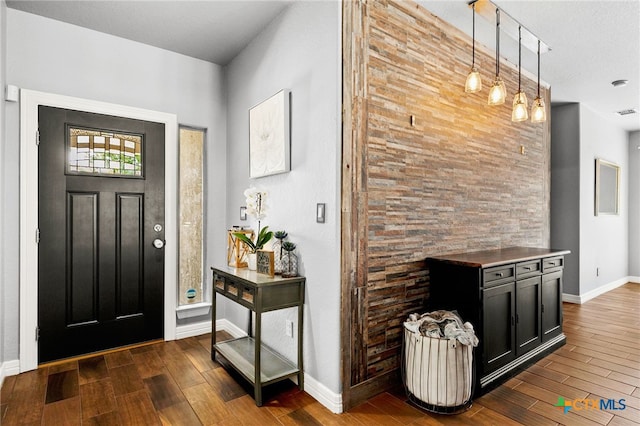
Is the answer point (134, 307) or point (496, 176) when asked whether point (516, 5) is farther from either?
point (134, 307)

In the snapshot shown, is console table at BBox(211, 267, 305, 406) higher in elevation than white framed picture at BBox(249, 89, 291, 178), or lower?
lower

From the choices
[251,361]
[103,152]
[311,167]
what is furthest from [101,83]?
[251,361]

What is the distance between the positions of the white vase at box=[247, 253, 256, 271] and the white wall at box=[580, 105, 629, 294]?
4.65m

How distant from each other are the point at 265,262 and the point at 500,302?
5.65 ft

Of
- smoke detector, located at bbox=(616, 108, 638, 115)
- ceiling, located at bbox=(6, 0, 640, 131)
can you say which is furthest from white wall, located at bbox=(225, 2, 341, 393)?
smoke detector, located at bbox=(616, 108, 638, 115)

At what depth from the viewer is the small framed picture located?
8.42 feet

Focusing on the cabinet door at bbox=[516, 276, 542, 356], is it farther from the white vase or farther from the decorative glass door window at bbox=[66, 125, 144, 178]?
the decorative glass door window at bbox=[66, 125, 144, 178]

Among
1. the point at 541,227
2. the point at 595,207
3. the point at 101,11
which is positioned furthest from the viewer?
the point at 595,207

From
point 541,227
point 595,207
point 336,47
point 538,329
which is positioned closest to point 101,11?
point 336,47

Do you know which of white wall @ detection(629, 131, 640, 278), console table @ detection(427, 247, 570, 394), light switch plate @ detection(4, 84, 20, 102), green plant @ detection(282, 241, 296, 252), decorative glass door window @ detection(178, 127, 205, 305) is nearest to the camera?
console table @ detection(427, 247, 570, 394)

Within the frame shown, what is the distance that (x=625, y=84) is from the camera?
13.8 ft

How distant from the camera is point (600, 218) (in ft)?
17.8

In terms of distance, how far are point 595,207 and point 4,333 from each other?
23.0 ft

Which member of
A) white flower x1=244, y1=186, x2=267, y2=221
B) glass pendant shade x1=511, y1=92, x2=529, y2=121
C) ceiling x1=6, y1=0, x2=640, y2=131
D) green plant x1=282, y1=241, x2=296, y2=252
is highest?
ceiling x1=6, y1=0, x2=640, y2=131
